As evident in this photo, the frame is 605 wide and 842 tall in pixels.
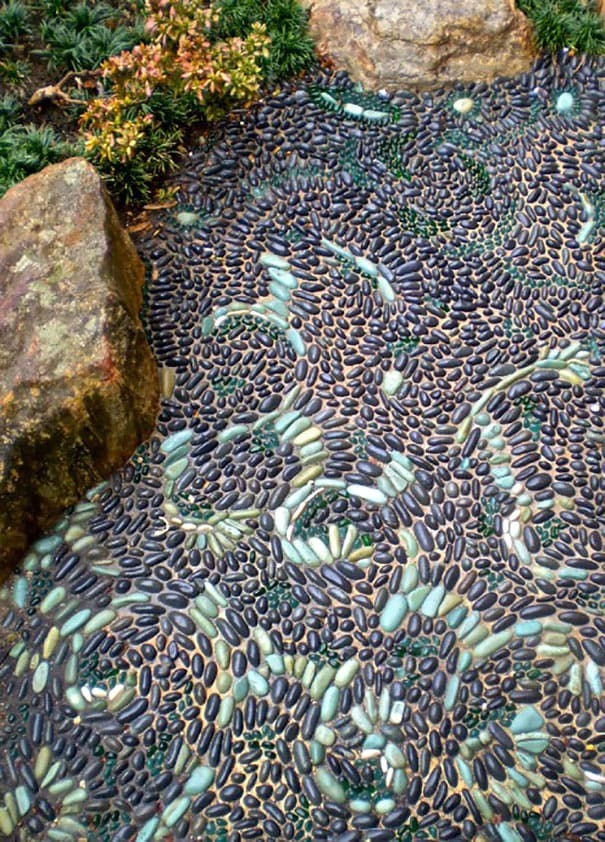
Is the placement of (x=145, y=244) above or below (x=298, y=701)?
above

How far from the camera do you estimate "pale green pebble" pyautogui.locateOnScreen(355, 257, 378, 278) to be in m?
4.20

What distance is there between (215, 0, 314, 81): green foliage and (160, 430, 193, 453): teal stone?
216cm

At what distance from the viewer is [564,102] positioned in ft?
15.5

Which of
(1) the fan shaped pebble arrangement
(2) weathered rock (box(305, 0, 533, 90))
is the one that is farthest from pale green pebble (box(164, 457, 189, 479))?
(2) weathered rock (box(305, 0, 533, 90))

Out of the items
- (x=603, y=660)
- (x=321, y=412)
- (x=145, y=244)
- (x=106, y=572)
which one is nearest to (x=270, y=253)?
(x=145, y=244)

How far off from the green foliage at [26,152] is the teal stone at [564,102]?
2.47 metres

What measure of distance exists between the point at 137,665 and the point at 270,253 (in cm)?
200

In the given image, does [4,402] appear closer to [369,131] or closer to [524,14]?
[369,131]

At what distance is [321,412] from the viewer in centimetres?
378

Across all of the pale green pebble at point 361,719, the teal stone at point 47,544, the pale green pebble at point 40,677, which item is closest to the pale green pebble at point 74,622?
the pale green pebble at point 40,677

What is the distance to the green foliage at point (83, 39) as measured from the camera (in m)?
4.77

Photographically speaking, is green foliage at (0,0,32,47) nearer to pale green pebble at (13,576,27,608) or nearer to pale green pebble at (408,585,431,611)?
pale green pebble at (13,576,27,608)

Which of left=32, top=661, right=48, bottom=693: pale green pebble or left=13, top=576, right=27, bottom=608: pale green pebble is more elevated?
left=13, top=576, right=27, bottom=608: pale green pebble

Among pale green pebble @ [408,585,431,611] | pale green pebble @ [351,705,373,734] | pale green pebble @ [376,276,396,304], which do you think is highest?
pale green pebble @ [376,276,396,304]
